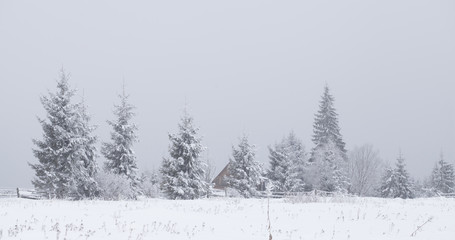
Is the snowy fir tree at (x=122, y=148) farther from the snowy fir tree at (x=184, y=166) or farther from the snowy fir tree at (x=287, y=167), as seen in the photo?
the snowy fir tree at (x=287, y=167)

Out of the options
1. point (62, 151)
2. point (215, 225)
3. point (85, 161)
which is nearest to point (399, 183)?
point (85, 161)

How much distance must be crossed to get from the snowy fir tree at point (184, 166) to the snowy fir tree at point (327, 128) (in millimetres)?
25659

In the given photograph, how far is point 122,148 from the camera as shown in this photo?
33.8m

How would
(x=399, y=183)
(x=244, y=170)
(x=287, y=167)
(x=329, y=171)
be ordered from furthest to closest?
1. (x=399, y=183)
2. (x=287, y=167)
3. (x=329, y=171)
4. (x=244, y=170)

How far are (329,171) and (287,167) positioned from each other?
5797 millimetres

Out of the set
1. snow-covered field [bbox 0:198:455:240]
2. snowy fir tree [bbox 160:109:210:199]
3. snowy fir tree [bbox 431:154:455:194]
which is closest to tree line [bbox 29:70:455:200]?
snowy fir tree [bbox 160:109:210:199]

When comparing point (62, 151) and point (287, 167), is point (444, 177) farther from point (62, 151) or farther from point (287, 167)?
point (62, 151)

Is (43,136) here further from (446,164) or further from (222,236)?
(446,164)

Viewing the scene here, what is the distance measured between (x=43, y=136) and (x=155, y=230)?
21.9m

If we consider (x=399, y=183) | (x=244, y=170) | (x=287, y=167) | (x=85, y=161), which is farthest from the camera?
(x=399, y=183)

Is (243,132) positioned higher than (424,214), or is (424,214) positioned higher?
(243,132)

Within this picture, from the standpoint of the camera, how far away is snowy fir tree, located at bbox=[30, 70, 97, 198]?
27984 mm

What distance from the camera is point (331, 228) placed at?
37.2 feet

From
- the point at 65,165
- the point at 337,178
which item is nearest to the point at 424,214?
the point at 65,165
